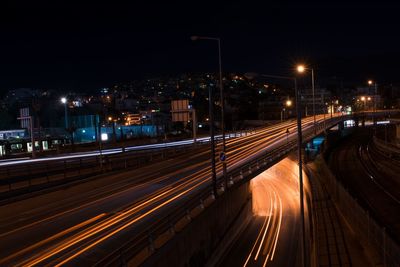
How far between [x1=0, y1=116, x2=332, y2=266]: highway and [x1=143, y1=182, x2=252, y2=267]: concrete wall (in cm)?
188

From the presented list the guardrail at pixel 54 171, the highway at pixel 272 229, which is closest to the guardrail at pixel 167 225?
the highway at pixel 272 229

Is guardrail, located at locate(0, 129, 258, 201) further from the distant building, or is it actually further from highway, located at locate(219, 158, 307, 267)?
the distant building

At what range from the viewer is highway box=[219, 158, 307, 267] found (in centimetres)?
2675

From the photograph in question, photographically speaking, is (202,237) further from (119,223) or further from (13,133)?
(13,133)

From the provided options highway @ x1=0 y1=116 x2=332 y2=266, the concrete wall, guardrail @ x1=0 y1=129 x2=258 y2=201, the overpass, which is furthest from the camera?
guardrail @ x1=0 y1=129 x2=258 y2=201

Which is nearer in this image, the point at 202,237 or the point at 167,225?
the point at 167,225

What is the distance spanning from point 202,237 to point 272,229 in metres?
15.0

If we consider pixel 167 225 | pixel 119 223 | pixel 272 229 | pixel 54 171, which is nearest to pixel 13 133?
pixel 54 171

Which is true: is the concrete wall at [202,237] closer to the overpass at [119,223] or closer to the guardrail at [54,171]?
the overpass at [119,223]

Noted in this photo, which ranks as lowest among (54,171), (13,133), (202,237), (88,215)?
(202,237)

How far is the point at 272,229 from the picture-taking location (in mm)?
34562

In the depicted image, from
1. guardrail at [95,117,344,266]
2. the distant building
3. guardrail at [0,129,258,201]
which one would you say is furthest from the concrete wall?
the distant building

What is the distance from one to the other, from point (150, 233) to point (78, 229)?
5.09 metres

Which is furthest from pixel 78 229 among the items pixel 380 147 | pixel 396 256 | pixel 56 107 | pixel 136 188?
pixel 56 107
